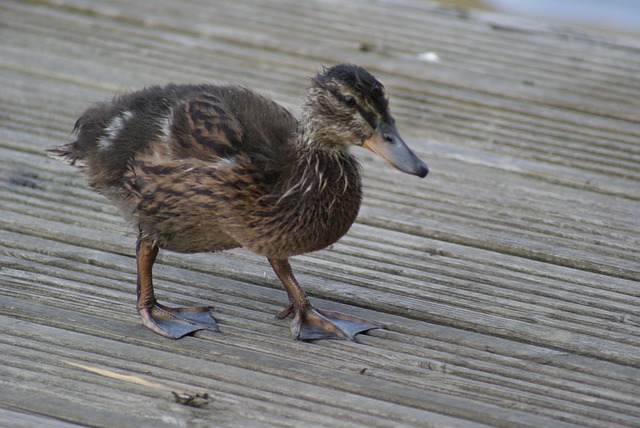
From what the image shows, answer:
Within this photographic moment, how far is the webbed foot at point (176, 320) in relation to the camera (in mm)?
3721

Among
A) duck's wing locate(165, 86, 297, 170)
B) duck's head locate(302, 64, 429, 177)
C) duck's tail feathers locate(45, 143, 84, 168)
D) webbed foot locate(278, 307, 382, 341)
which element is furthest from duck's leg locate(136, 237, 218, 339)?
duck's head locate(302, 64, 429, 177)

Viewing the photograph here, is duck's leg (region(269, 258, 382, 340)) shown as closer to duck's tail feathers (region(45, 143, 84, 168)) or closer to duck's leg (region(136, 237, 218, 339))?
duck's leg (region(136, 237, 218, 339))

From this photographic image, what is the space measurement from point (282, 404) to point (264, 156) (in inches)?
42.0

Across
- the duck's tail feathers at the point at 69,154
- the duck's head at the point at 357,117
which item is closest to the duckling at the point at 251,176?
the duck's head at the point at 357,117

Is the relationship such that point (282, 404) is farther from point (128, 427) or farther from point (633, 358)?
point (633, 358)

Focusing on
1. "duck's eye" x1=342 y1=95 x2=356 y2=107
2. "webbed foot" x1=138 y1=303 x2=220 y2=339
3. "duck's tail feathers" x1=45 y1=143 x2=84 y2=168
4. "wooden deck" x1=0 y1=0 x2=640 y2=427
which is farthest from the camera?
"duck's tail feathers" x1=45 y1=143 x2=84 y2=168

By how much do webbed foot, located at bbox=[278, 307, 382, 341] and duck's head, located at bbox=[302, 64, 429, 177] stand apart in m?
0.64

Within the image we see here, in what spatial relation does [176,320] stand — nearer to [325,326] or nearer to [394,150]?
[325,326]

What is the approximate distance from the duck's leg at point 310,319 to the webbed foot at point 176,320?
32 centimetres

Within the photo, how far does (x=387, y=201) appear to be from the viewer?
504cm

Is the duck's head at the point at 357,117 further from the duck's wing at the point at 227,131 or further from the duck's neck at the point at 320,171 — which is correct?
the duck's wing at the point at 227,131

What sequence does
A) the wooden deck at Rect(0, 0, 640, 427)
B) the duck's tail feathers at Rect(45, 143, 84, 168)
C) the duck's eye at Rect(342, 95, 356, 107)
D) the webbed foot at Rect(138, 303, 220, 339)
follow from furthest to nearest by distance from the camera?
1. the duck's tail feathers at Rect(45, 143, 84, 168)
2. the duck's eye at Rect(342, 95, 356, 107)
3. the webbed foot at Rect(138, 303, 220, 339)
4. the wooden deck at Rect(0, 0, 640, 427)

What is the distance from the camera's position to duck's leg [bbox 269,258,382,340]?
3781 millimetres

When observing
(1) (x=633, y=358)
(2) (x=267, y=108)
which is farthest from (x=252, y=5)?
(1) (x=633, y=358)
